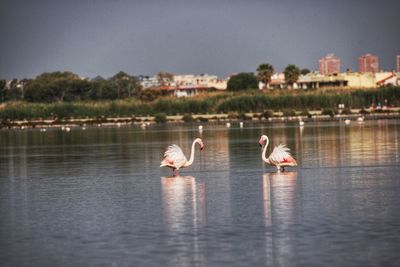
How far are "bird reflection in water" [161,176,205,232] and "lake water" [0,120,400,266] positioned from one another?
0.03 meters

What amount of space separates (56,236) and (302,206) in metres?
5.53

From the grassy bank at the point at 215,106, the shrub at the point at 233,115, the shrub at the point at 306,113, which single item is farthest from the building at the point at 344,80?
the shrub at the point at 306,113

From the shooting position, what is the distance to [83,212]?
2127cm

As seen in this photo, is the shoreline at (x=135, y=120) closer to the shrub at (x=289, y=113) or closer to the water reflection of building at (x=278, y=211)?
the shrub at (x=289, y=113)

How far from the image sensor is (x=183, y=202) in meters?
22.3

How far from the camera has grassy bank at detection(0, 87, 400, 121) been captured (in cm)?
12794

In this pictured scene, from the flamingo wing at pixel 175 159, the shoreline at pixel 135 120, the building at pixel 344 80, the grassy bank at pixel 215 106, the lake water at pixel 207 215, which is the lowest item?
the lake water at pixel 207 215

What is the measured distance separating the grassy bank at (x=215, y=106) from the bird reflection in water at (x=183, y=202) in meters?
100

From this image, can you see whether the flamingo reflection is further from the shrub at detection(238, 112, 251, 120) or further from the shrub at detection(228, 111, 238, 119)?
the shrub at detection(228, 111, 238, 119)

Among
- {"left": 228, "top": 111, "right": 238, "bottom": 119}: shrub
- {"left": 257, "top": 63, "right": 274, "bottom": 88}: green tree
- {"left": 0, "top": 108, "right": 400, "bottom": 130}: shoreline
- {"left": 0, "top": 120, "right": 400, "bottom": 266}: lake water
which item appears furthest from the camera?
{"left": 257, "top": 63, "right": 274, "bottom": 88}: green tree

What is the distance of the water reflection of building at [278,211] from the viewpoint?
617 inches

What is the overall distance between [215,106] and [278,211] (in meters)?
116

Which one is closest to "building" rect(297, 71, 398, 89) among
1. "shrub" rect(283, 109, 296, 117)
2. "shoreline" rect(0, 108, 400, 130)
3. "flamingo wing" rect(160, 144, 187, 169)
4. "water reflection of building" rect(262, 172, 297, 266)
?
"shoreline" rect(0, 108, 400, 130)

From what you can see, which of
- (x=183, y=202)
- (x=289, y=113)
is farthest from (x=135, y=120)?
(x=183, y=202)
